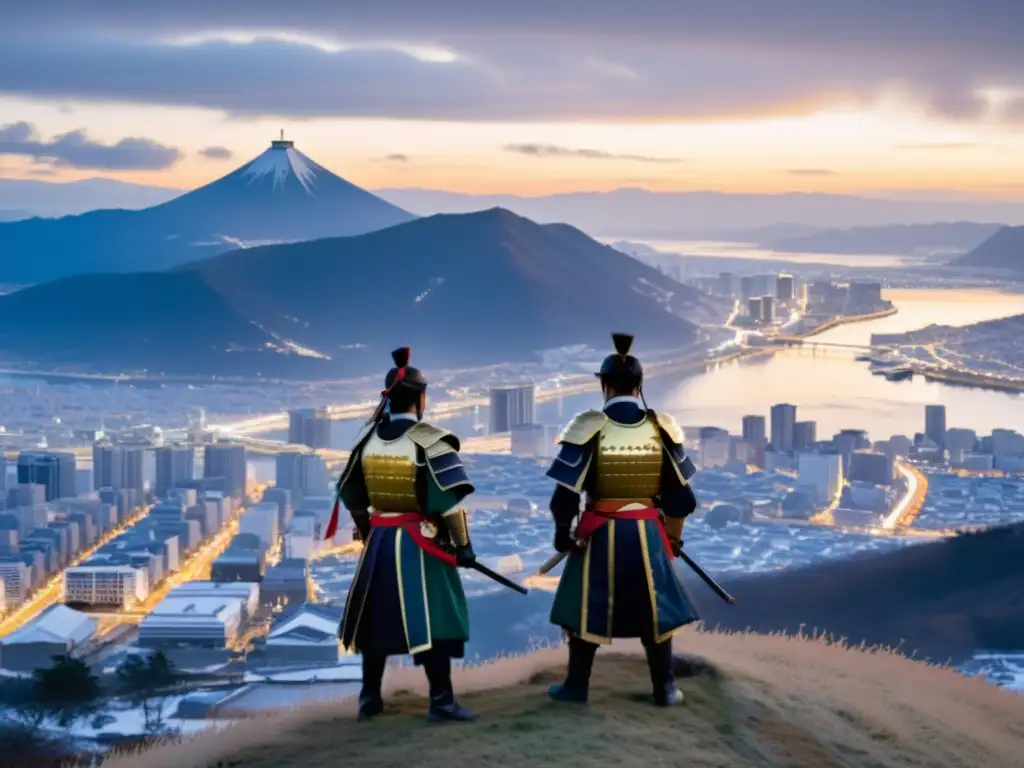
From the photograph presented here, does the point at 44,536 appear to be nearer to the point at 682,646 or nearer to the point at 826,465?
the point at 826,465

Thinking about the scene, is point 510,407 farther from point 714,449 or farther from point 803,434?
point 803,434

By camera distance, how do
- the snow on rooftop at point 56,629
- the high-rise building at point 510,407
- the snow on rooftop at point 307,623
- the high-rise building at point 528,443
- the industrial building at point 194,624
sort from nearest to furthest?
1. the snow on rooftop at point 307,623
2. the industrial building at point 194,624
3. the snow on rooftop at point 56,629
4. the high-rise building at point 528,443
5. the high-rise building at point 510,407

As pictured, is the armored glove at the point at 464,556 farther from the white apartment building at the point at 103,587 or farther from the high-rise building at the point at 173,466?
the high-rise building at the point at 173,466

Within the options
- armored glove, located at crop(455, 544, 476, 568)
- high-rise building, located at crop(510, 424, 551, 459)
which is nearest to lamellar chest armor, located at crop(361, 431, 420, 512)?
armored glove, located at crop(455, 544, 476, 568)

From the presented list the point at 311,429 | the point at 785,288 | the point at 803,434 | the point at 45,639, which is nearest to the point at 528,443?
the point at 311,429

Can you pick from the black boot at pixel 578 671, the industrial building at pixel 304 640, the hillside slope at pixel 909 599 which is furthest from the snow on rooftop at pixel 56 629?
the black boot at pixel 578 671

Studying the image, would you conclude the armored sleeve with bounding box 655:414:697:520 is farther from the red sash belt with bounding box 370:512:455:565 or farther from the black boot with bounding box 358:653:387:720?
the black boot with bounding box 358:653:387:720

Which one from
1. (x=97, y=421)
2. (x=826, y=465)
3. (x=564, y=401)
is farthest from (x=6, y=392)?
(x=826, y=465)
